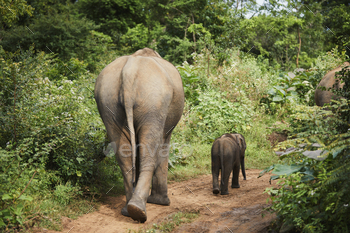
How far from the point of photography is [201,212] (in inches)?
195

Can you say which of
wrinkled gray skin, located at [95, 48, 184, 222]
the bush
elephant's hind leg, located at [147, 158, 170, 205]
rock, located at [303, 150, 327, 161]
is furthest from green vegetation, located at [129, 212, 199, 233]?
rock, located at [303, 150, 327, 161]

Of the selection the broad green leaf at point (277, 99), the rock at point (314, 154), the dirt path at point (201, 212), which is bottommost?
the dirt path at point (201, 212)

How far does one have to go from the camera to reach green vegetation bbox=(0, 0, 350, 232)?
12.1ft

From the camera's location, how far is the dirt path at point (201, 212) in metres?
4.27

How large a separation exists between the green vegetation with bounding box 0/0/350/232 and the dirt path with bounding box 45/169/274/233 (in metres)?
0.25

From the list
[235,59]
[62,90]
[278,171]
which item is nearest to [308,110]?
[278,171]

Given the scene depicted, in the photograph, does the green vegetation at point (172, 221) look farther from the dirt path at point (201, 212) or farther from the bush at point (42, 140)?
the bush at point (42, 140)

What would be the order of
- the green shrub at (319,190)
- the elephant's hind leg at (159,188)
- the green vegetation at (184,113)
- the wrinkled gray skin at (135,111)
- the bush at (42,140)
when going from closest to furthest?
the green shrub at (319,190)
the green vegetation at (184,113)
the wrinkled gray skin at (135,111)
the bush at (42,140)
the elephant's hind leg at (159,188)

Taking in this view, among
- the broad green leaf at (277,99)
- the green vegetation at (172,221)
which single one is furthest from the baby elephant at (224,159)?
the broad green leaf at (277,99)

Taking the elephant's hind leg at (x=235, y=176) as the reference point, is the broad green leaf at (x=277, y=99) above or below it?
above

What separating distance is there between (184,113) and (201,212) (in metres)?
6.26

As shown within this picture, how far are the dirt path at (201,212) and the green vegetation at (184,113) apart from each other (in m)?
0.25

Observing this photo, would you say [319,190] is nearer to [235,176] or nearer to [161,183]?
[161,183]

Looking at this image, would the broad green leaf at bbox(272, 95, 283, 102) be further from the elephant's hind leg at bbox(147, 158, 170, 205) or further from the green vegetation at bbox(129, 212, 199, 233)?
the green vegetation at bbox(129, 212, 199, 233)
